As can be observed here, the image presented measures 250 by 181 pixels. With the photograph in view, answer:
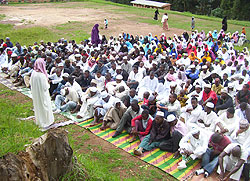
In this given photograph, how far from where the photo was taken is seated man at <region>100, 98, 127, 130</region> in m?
6.07

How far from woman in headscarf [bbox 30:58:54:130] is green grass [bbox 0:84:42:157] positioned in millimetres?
285

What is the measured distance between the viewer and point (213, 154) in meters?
4.70

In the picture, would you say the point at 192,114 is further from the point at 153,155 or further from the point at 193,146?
the point at 153,155

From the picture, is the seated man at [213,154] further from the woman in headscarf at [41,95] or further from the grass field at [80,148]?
the woman in headscarf at [41,95]

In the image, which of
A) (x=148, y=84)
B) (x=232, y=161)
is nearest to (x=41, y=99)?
(x=148, y=84)

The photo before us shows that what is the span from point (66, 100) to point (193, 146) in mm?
4090

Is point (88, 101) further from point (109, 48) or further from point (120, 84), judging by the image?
point (109, 48)

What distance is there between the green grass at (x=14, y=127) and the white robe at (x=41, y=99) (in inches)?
10.7

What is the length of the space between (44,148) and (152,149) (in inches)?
111

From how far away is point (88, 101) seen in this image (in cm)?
664

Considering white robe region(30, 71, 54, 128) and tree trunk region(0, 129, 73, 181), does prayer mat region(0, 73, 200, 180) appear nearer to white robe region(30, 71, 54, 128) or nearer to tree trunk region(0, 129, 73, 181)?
white robe region(30, 71, 54, 128)

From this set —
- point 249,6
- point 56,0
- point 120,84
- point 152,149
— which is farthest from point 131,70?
point 56,0

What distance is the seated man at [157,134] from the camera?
16.9 ft

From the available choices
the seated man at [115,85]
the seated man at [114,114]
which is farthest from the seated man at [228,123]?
the seated man at [115,85]
